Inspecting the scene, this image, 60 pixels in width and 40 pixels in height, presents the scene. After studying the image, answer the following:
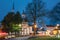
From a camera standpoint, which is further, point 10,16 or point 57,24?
point 57,24

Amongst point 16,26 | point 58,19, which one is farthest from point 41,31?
point 16,26

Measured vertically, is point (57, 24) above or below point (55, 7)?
below

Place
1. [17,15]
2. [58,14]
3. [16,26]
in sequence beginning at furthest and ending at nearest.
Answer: [58,14] < [17,15] < [16,26]

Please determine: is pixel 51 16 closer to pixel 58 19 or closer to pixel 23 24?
pixel 58 19

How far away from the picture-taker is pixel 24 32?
34594mm

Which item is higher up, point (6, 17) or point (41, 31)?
point (6, 17)

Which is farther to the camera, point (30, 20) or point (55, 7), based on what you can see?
point (55, 7)

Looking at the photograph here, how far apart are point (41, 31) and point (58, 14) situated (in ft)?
14.7

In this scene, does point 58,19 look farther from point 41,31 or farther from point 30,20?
point 30,20

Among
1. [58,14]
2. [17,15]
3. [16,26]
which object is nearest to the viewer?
[16,26]

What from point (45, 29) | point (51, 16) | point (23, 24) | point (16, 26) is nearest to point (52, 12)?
point (51, 16)

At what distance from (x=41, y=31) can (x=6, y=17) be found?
731cm

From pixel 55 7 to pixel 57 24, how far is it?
10.4 ft

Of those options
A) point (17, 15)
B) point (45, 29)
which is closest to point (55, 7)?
point (45, 29)
